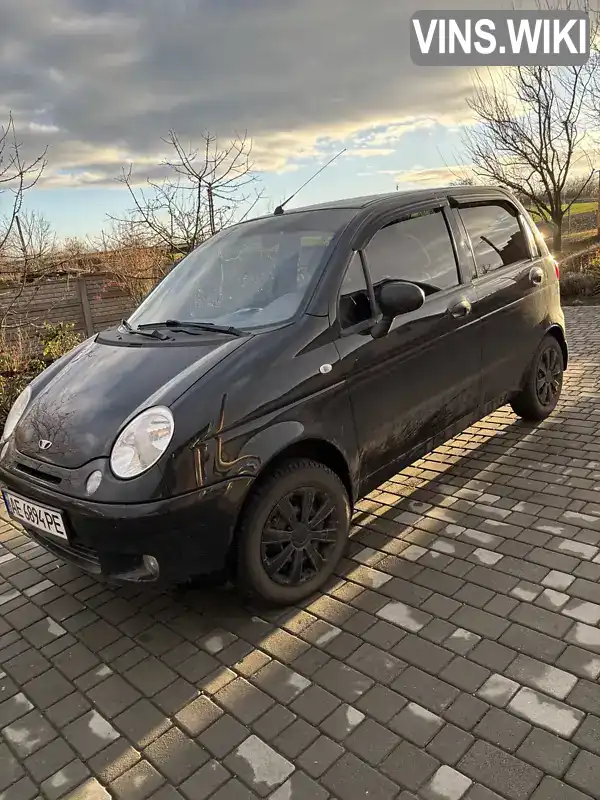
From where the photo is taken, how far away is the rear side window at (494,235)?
403 centimetres

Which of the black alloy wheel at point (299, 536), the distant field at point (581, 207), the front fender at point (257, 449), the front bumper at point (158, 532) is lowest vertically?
the black alloy wheel at point (299, 536)

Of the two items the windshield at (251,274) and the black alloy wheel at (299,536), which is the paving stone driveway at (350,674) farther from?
the windshield at (251,274)

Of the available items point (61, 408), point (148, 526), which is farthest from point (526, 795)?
point (61, 408)

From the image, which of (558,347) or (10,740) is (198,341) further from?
(558,347)

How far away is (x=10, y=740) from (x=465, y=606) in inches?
77.7

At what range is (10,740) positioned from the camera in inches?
90.7

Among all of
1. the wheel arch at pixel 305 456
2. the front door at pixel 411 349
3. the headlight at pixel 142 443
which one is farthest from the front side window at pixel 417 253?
the headlight at pixel 142 443

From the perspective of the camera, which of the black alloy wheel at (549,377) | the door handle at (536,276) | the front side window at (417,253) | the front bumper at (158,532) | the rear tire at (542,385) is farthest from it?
the black alloy wheel at (549,377)

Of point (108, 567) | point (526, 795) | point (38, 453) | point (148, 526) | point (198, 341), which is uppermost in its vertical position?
point (198, 341)

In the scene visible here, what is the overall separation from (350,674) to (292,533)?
675 millimetres

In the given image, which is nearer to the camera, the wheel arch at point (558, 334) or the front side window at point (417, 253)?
the front side window at point (417, 253)

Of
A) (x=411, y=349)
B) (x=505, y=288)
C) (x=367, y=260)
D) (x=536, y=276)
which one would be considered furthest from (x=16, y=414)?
(x=536, y=276)

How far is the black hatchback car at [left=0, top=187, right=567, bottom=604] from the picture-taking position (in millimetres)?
2477

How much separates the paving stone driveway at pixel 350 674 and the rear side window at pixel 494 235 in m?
1.65
